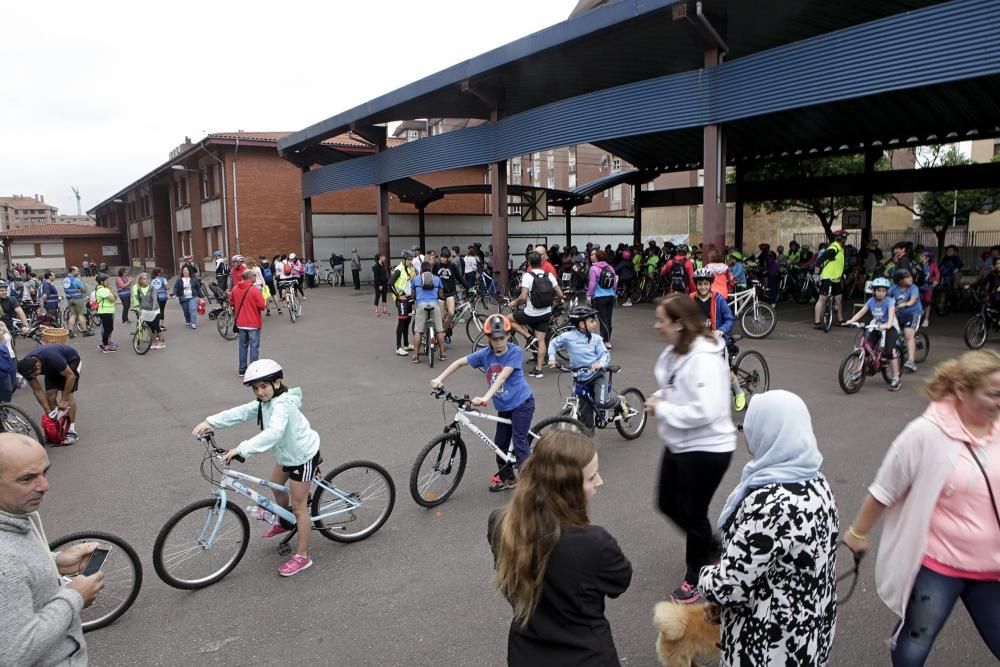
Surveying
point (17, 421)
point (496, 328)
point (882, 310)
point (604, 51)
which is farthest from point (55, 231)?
point (882, 310)

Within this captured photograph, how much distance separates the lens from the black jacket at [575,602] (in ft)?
6.96

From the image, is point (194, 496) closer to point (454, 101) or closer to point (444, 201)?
point (454, 101)

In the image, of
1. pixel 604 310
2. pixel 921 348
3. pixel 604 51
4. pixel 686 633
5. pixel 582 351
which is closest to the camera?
pixel 686 633

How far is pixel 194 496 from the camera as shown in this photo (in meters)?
6.11

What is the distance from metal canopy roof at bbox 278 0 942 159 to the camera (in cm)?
1454

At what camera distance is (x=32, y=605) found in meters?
2.07

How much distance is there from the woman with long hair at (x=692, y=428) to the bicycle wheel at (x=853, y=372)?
605 cm

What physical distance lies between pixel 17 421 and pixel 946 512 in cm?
861

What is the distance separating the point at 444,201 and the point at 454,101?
15.6 meters

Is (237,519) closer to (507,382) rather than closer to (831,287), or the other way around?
(507,382)

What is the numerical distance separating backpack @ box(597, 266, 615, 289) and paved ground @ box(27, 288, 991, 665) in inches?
53.3

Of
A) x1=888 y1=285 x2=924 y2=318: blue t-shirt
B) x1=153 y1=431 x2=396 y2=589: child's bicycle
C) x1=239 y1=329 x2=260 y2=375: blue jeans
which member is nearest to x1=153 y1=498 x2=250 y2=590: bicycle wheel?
x1=153 y1=431 x2=396 y2=589: child's bicycle

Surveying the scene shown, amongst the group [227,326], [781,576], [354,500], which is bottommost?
[354,500]

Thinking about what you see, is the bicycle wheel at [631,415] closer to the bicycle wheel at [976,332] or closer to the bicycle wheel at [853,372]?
the bicycle wheel at [853,372]
